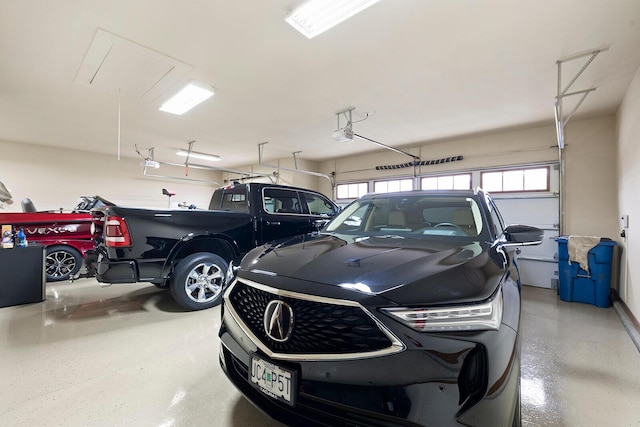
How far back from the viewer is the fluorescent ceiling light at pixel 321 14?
2217 millimetres

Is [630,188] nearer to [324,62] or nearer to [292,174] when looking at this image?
[324,62]

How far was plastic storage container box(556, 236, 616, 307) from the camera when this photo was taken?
3.84m

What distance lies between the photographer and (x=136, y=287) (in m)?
4.40

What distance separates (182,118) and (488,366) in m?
5.74

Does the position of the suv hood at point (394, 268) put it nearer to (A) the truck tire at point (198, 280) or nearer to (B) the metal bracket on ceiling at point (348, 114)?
(A) the truck tire at point (198, 280)

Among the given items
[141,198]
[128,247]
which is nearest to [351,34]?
[128,247]

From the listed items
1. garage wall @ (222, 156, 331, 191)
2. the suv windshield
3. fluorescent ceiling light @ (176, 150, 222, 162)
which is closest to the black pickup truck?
the suv windshield

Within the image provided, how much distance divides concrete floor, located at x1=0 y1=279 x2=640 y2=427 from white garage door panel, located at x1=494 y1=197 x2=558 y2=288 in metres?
1.61

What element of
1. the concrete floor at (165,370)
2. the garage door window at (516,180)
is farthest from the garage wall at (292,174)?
the concrete floor at (165,370)

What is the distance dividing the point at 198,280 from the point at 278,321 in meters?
2.53

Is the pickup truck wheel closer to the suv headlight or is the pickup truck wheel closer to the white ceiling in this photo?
the white ceiling

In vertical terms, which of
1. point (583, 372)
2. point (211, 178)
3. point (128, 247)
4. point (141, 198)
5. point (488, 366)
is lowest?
point (583, 372)

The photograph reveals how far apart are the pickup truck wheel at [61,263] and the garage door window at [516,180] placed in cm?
803

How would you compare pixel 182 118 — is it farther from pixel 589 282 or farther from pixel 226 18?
pixel 589 282
